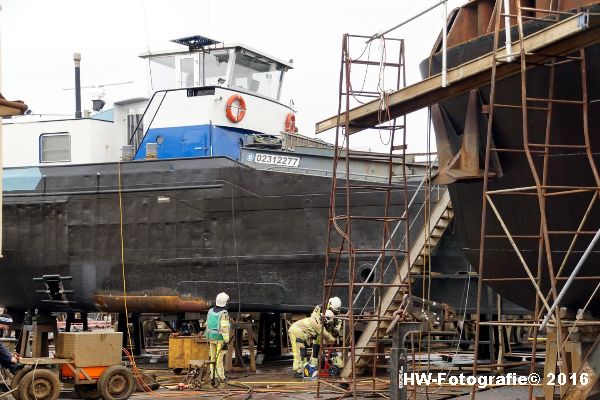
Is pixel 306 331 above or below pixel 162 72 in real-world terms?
below

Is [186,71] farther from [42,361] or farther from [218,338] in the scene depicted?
[42,361]

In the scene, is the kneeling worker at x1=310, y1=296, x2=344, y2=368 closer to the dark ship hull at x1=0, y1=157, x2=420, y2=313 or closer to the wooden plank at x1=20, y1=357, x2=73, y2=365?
the dark ship hull at x1=0, y1=157, x2=420, y2=313

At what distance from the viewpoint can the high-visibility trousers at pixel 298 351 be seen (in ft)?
41.0

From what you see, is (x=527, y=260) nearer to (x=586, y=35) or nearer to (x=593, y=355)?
(x=593, y=355)

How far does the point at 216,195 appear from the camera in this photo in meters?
14.1

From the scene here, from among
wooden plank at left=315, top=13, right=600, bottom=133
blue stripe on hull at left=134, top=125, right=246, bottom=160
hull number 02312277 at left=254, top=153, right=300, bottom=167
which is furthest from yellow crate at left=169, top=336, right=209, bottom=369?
wooden plank at left=315, top=13, right=600, bottom=133

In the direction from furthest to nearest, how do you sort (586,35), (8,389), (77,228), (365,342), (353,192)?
(77,228) < (353,192) < (365,342) < (8,389) < (586,35)

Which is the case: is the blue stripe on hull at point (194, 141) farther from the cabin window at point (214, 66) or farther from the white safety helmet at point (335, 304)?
the white safety helmet at point (335, 304)

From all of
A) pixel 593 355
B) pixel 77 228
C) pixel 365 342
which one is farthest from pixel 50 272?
pixel 593 355

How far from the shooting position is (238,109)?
1513 centimetres

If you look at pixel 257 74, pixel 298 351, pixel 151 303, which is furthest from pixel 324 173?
pixel 151 303

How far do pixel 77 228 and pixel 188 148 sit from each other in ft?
7.25

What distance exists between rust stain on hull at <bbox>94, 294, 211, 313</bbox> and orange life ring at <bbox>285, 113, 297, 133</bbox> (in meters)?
3.86

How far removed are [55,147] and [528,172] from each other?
9136 millimetres
